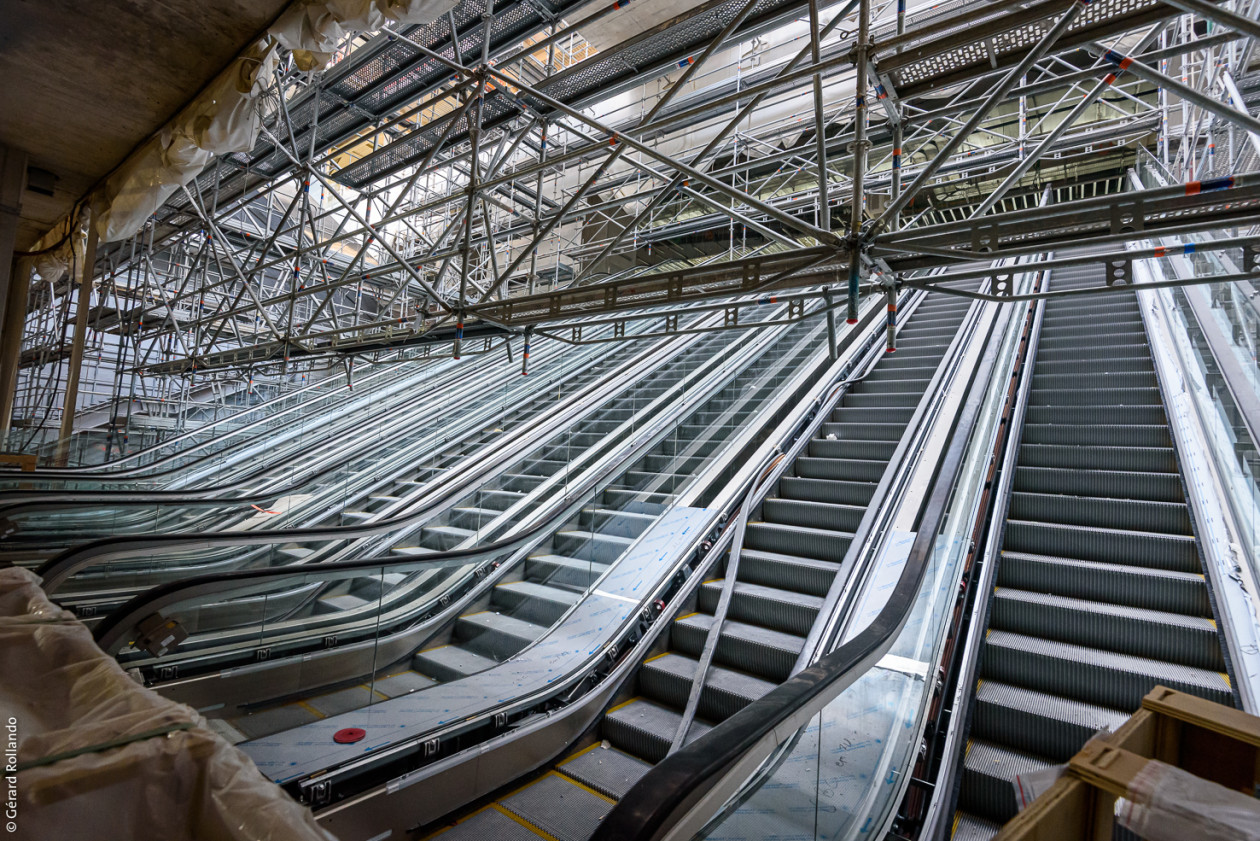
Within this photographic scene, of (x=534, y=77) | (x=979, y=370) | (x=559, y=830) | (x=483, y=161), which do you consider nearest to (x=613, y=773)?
(x=559, y=830)

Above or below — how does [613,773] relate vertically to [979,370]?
below

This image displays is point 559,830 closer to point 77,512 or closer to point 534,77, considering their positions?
point 77,512

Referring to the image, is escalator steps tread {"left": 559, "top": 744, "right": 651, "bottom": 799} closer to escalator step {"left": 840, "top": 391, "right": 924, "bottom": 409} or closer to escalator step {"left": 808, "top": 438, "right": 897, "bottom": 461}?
escalator step {"left": 808, "top": 438, "right": 897, "bottom": 461}

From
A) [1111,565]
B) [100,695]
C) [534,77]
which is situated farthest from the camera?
[534,77]

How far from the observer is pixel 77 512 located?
534 centimetres

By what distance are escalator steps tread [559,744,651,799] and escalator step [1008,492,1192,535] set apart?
3.31 metres

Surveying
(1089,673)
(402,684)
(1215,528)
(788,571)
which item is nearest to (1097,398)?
(1215,528)

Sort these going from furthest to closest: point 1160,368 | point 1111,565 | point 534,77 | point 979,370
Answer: point 534,77, point 979,370, point 1160,368, point 1111,565

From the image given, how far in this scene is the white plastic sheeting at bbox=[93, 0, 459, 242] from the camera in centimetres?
377

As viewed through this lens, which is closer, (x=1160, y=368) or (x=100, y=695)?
(x=100, y=695)

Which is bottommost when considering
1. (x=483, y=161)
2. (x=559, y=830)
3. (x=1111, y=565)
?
(x=559, y=830)

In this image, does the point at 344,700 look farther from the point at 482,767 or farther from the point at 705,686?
the point at 705,686

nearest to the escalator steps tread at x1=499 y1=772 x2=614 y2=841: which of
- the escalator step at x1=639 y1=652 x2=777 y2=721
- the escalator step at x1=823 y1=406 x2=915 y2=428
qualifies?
the escalator step at x1=639 y1=652 x2=777 y2=721

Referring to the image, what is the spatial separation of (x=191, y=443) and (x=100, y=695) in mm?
10460
